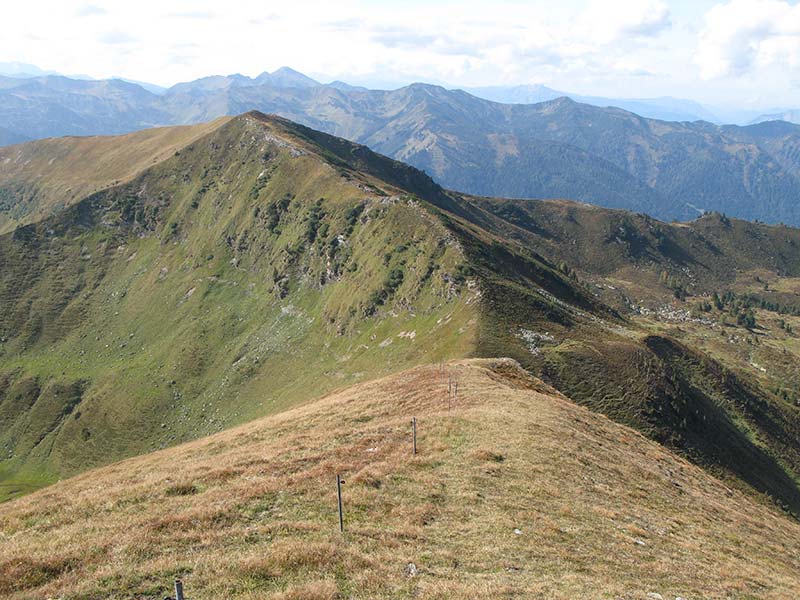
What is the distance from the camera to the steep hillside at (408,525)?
674 inches

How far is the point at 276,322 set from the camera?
115750mm

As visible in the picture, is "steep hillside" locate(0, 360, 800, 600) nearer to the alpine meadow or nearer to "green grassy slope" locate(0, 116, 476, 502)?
the alpine meadow

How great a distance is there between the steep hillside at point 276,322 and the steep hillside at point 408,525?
35025 mm

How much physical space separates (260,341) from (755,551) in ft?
321

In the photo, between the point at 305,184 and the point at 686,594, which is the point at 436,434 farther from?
the point at 305,184

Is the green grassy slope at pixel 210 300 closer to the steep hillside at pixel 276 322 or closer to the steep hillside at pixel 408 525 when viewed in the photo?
the steep hillside at pixel 276 322

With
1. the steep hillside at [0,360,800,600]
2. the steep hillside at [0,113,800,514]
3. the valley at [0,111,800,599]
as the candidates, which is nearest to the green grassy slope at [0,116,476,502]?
the steep hillside at [0,113,800,514]

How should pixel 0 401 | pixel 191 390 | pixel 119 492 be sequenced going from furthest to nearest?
pixel 0 401, pixel 191 390, pixel 119 492

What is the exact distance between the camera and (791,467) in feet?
260

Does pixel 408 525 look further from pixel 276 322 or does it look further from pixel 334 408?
pixel 276 322

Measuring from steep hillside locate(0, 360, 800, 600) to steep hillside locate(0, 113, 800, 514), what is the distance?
35025 mm

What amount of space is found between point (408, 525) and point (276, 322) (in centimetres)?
9793

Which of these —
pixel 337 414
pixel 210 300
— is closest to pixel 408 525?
pixel 337 414

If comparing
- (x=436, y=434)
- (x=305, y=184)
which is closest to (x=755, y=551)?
(x=436, y=434)
